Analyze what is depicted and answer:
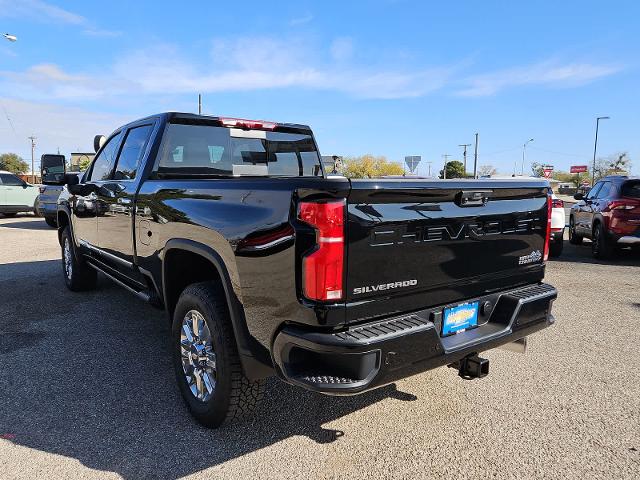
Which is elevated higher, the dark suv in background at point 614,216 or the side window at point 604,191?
the side window at point 604,191

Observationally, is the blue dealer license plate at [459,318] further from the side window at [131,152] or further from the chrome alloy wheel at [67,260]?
the chrome alloy wheel at [67,260]

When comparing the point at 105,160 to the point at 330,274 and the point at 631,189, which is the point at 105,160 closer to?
the point at 330,274

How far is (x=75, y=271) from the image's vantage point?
234 inches

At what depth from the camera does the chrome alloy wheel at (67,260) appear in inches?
242

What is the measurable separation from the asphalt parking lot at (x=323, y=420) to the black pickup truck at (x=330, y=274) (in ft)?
1.10

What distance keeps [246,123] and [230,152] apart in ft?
1.07

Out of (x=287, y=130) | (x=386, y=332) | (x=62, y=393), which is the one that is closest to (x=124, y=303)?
(x=62, y=393)

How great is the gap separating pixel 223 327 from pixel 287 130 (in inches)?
105

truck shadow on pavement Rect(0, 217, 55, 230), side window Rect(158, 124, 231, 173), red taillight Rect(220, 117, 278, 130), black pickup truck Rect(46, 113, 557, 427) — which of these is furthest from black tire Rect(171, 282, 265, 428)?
truck shadow on pavement Rect(0, 217, 55, 230)

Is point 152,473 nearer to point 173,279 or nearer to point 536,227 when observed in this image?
point 173,279

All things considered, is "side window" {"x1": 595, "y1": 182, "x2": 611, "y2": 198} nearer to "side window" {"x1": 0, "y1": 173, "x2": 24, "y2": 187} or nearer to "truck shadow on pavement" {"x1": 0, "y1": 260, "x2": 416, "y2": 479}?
"truck shadow on pavement" {"x1": 0, "y1": 260, "x2": 416, "y2": 479}

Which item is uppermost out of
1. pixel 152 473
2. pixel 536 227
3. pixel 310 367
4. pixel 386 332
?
pixel 536 227

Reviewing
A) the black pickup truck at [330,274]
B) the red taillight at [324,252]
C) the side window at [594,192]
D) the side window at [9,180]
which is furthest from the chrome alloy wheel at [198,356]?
the side window at [9,180]

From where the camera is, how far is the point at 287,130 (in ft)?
15.7
